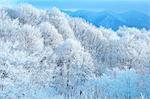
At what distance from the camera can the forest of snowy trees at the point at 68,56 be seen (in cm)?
2042

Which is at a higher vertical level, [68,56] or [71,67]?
[68,56]

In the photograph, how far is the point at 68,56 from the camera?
136ft

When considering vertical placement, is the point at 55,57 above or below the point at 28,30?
below

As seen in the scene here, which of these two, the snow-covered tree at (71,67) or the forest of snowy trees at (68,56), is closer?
the forest of snowy trees at (68,56)

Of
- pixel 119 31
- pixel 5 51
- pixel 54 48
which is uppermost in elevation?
pixel 119 31

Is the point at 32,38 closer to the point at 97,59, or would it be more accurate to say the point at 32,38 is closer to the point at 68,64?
the point at 68,64

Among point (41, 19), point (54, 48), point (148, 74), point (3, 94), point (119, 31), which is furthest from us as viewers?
point (119, 31)

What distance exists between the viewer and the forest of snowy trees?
20.4 metres

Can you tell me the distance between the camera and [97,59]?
4809cm

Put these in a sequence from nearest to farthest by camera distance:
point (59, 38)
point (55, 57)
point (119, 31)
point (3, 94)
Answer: point (3, 94), point (55, 57), point (59, 38), point (119, 31)

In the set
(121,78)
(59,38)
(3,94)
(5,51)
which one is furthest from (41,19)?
(3,94)

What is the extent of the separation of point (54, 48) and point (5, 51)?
27.3 metres

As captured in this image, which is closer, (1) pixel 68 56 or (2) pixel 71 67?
(2) pixel 71 67

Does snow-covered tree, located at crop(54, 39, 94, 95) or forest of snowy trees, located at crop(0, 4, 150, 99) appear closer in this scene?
forest of snowy trees, located at crop(0, 4, 150, 99)
